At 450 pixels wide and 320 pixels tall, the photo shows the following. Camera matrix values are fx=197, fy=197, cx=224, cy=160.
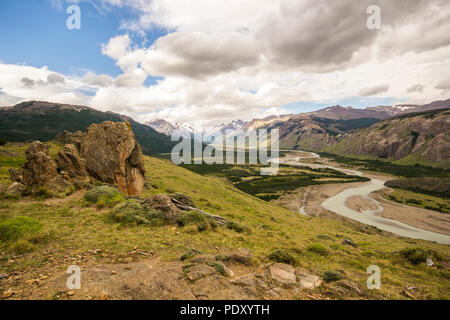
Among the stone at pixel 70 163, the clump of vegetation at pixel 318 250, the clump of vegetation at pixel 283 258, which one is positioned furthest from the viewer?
the stone at pixel 70 163

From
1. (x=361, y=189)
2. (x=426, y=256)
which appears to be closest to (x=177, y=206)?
(x=426, y=256)

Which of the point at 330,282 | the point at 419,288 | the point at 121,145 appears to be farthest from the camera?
the point at 121,145

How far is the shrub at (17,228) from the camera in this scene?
1119 centimetres

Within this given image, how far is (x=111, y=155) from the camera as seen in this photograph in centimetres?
2627

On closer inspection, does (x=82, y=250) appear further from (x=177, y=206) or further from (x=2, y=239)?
(x=177, y=206)

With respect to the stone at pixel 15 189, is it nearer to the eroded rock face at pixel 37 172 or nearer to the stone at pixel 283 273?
the eroded rock face at pixel 37 172

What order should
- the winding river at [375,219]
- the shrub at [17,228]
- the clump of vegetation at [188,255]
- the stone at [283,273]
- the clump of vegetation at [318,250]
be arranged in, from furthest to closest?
1. the winding river at [375,219]
2. the clump of vegetation at [318,250]
3. the clump of vegetation at [188,255]
4. the shrub at [17,228]
5. the stone at [283,273]

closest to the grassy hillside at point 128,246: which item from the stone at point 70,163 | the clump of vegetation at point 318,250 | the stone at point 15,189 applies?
the clump of vegetation at point 318,250

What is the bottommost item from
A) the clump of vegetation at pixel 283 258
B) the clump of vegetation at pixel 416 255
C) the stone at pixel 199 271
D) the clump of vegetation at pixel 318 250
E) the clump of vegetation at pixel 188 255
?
the clump of vegetation at pixel 416 255

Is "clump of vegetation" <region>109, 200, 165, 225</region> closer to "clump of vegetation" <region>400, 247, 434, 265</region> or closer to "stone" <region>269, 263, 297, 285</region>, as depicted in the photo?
"stone" <region>269, 263, 297, 285</region>

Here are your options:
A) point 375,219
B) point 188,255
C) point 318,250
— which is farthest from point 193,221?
point 375,219

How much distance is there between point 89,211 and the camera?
1722cm

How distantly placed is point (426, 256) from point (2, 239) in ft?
108

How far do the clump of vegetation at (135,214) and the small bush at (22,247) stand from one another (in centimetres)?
578
